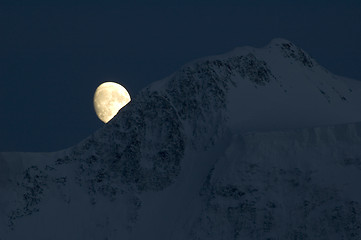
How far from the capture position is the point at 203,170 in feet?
518

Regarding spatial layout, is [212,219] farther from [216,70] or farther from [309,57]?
[309,57]

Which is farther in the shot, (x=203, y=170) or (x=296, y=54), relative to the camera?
(x=296, y=54)

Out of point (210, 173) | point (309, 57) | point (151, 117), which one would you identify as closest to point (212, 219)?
point (210, 173)

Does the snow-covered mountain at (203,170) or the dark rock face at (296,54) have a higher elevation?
the dark rock face at (296,54)

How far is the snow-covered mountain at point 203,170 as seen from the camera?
150 m

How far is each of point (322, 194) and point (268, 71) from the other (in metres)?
25.6

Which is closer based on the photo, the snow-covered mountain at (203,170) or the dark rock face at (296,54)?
the snow-covered mountain at (203,170)

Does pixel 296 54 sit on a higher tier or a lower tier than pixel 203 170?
higher

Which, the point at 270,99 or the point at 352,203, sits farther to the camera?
the point at 270,99

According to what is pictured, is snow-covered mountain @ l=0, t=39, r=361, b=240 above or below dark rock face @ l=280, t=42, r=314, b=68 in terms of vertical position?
below

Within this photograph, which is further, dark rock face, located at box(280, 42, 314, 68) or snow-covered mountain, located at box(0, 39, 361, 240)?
dark rock face, located at box(280, 42, 314, 68)

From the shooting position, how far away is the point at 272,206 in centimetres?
15050

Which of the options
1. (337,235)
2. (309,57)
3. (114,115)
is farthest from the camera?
(309,57)

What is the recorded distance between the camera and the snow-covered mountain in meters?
150
